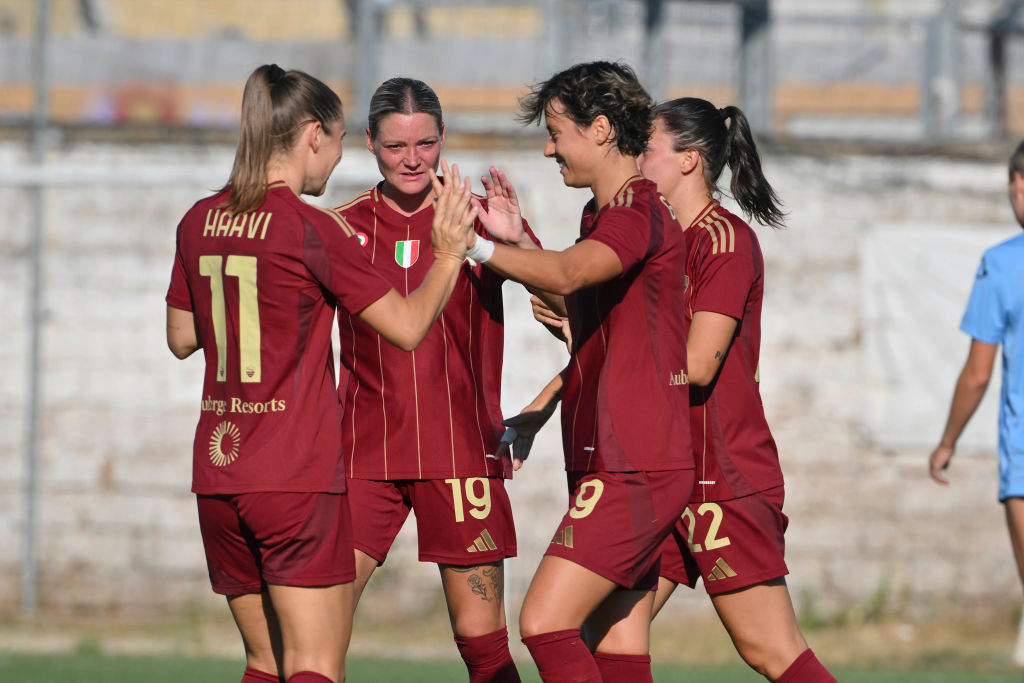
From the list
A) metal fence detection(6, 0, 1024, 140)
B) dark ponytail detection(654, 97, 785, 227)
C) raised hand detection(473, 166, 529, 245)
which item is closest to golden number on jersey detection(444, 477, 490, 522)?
raised hand detection(473, 166, 529, 245)

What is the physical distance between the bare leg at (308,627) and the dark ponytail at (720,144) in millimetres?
1712

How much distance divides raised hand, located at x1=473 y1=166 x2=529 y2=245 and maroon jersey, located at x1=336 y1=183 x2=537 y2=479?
0.30 metres

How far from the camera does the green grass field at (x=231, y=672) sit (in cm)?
639

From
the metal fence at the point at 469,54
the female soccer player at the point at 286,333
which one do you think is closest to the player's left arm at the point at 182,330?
the female soccer player at the point at 286,333

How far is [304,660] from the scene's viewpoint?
3.19 m

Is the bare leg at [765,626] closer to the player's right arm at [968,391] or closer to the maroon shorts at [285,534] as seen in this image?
the maroon shorts at [285,534]

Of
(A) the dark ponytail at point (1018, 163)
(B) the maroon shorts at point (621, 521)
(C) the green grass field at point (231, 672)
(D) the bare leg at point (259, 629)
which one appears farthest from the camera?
(C) the green grass field at point (231, 672)

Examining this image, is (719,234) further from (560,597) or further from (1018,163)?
(1018,163)

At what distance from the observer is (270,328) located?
316cm

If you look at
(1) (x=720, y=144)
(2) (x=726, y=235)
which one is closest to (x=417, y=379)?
(2) (x=726, y=235)

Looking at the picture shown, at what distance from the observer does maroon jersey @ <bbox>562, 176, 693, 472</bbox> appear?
3348 millimetres

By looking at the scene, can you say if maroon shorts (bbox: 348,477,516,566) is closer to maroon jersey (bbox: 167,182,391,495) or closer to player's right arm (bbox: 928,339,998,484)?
maroon jersey (bbox: 167,182,391,495)

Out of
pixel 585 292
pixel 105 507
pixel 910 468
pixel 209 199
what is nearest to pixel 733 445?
pixel 585 292

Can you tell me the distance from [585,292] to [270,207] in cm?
88
